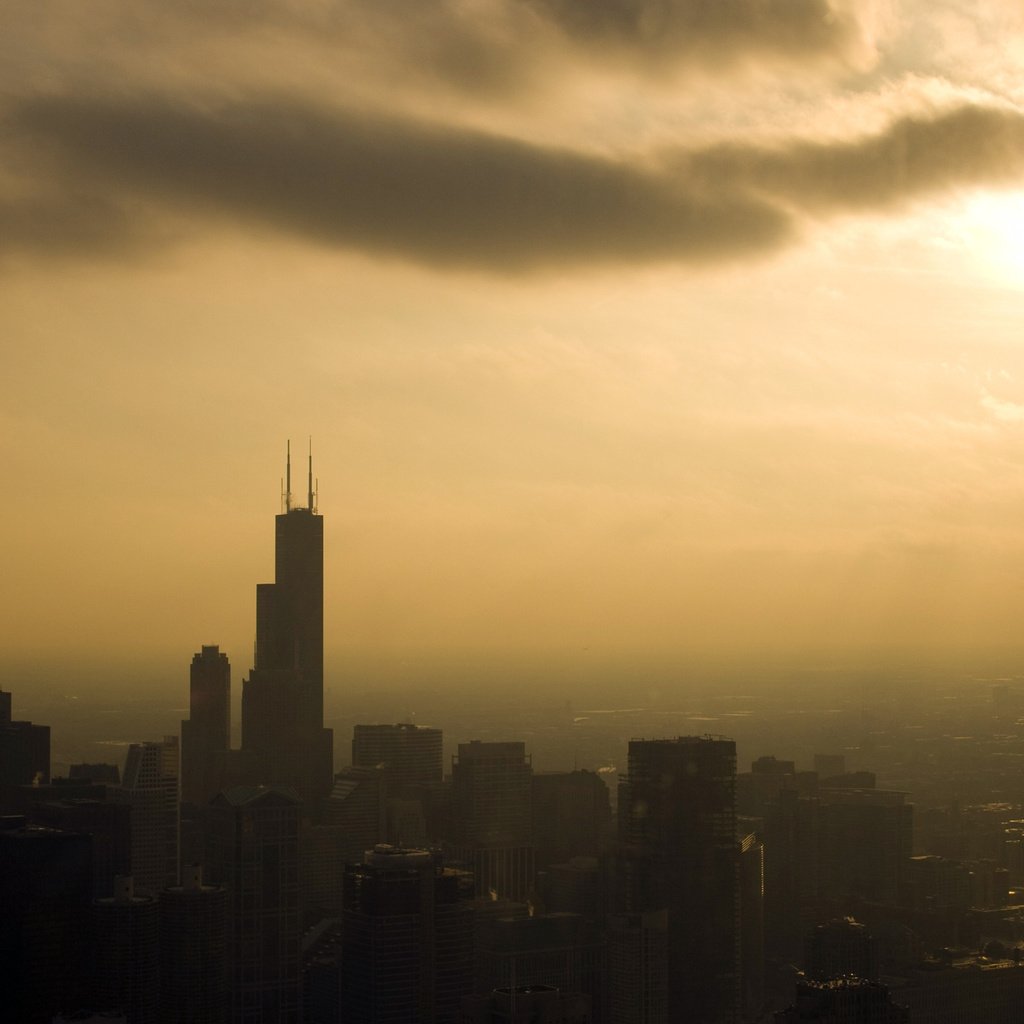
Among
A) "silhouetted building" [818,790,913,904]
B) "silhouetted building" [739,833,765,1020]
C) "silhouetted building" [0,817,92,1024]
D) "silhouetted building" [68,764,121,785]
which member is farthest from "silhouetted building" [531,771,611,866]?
"silhouetted building" [0,817,92,1024]

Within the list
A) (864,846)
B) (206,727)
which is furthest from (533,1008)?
(206,727)

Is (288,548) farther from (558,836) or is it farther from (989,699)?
(989,699)

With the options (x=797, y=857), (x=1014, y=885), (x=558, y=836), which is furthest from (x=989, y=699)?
(x=558, y=836)

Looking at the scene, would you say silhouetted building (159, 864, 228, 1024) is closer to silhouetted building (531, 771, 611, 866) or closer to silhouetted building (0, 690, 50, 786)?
silhouetted building (0, 690, 50, 786)

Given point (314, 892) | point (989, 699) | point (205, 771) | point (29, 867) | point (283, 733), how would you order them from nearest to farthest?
point (29, 867), point (314, 892), point (205, 771), point (283, 733), point (989, 699)

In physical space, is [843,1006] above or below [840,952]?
below

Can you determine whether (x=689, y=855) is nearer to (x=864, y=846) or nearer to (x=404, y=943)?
(x=404, y=943)
